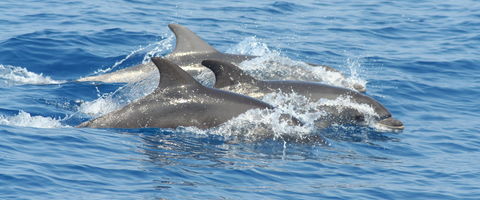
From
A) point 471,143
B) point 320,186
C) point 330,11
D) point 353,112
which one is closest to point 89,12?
point 330,11

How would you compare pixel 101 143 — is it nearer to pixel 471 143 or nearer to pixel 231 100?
pixel 231 100

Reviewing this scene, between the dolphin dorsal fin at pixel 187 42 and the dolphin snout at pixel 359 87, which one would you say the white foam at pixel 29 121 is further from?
the dolphin snout at pixel 359 87

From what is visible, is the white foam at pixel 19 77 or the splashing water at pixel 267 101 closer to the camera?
the splashing water at pixel 267 101

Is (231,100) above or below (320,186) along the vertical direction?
above

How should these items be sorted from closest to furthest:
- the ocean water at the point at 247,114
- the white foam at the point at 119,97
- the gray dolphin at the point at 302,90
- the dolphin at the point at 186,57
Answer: the ocean water at the point at 247,114 → the gray dolphin at the point at 302,90 → the white foam at the point at 119,97 → the dolphin at the point at 186,57

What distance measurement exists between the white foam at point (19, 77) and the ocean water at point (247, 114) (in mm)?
40

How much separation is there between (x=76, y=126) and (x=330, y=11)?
17234 millimetres

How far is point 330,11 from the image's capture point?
29875 mm

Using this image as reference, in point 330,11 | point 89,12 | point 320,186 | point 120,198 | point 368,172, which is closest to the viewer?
point 120,198

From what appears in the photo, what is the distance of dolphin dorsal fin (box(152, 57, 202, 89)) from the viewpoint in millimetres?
12898

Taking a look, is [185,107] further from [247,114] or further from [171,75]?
[247,114]

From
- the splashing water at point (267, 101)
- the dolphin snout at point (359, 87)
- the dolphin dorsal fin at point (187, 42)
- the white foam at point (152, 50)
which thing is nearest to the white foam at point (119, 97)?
the splashing water at point (267, 101)

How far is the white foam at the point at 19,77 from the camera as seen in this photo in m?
18.3

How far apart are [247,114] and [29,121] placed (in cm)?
357
